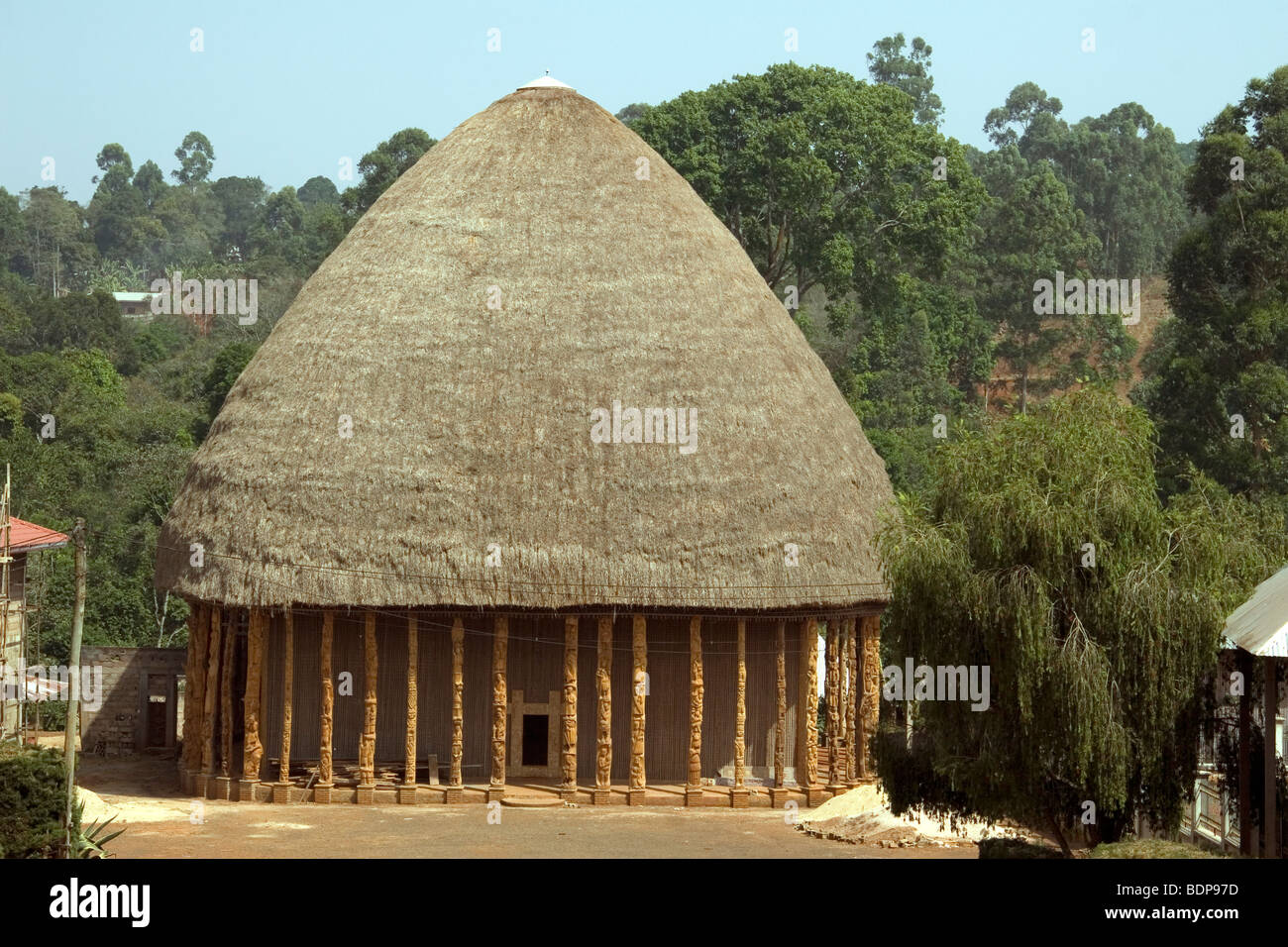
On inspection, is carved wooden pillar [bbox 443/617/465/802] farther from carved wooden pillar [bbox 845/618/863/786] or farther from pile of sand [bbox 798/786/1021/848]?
carved wooden pillar [bbox 845/618/863/786]

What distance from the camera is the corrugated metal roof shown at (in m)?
20.5

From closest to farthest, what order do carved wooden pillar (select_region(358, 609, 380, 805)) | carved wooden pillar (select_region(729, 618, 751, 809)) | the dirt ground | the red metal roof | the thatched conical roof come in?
the dirt ground < the thatched conical roof < carved wooden pillar (select_region(358, 609, 380, 805)) < carved wooden pillar (select_region(729, 618, 751, 809)) < the red metal roof

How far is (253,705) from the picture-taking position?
111 feet

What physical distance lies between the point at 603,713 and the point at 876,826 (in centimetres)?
610

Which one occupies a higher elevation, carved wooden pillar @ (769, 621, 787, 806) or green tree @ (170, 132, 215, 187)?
green tree @ (170, 132, 215, 187)

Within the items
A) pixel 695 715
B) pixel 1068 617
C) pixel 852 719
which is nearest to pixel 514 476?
pixel 695 715

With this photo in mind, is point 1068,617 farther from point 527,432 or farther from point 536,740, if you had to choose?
point 536,740

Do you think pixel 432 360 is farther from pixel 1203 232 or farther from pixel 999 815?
pixel 1203 232

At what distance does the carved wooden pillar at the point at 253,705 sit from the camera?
33938mm

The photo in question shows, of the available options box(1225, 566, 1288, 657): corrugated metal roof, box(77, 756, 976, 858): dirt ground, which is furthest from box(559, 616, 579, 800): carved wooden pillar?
box(1225, 566, 1288, 657): corrugated metal roof

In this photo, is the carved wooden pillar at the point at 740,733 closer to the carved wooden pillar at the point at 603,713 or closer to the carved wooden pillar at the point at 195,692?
the carved wooden pillar at the point at 603,713

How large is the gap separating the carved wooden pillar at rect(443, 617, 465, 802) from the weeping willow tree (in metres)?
12.1

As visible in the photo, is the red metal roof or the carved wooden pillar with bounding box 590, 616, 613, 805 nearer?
the carved wooden pillar with bounding box 590, 616, 613, 805

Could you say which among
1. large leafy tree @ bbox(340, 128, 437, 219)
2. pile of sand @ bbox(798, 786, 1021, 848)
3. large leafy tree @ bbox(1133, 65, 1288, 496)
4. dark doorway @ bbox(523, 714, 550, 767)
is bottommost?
pile of sand @ bbox(798, 786, 1021, 848)
